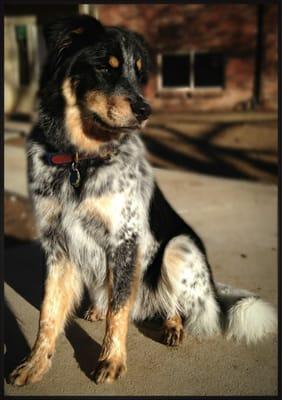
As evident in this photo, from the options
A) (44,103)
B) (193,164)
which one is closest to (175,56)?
(193,164)

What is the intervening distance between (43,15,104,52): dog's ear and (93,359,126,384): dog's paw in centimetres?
186

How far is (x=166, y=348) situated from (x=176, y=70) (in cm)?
1484

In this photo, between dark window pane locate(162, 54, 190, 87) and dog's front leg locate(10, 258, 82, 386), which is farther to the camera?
dark window pane locate(162, 54, 190, 87)

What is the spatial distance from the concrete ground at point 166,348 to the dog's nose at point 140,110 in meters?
1.49

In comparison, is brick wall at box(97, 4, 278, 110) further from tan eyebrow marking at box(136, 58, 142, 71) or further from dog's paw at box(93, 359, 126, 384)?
dog's paw at box(93, 359, 126, 384)

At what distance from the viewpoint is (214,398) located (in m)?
2.63

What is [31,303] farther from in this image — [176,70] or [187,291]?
[176,70]

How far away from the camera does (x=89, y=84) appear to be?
2707mm

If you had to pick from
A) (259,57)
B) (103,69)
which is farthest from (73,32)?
(259,57)

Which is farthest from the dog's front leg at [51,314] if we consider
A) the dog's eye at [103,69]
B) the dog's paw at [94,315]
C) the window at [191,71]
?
the window at [191,71]

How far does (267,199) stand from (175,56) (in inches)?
455

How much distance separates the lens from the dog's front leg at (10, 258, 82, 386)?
2.77 m

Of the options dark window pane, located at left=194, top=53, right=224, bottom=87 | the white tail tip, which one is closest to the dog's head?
the white tail tip

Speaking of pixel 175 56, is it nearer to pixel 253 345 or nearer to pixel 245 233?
pixel 245 233
